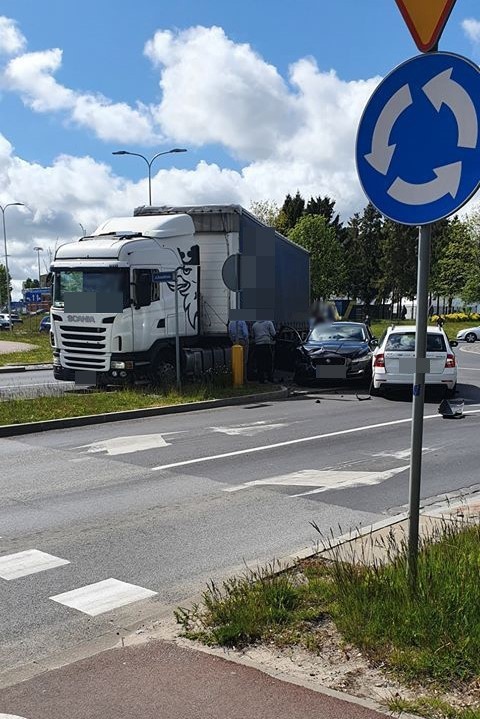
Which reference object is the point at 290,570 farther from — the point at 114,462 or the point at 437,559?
the point at 114,462

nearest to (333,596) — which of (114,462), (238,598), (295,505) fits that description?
(238,598)

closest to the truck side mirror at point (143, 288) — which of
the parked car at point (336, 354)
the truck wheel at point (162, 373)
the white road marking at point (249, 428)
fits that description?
the truck wheel at point (162, 373)

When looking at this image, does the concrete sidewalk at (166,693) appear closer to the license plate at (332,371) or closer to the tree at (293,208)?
the license plate at (332,371)

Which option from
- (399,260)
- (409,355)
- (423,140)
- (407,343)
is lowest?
(409,355)

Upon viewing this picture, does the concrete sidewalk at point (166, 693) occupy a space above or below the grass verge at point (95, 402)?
below

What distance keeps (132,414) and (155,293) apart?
398 cm

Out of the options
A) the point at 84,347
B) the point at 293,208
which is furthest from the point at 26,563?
the point at 293,208

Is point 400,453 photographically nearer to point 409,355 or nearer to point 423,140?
point 409,355

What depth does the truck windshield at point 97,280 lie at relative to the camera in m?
16.2

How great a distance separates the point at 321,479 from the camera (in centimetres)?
870

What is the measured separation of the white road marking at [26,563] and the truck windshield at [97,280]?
35.1 feet

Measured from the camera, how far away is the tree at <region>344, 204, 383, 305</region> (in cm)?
9588

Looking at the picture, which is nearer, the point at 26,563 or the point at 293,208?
the point at 26,563

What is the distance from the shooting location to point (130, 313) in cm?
1641
